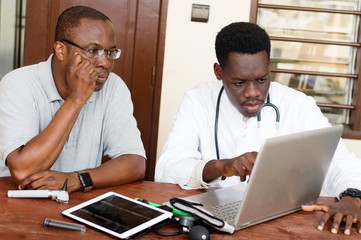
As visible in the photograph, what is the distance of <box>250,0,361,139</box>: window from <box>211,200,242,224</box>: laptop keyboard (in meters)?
1.95

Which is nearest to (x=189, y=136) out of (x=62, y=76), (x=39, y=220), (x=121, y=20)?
(x=62, y=76)

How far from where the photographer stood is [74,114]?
1722 mm

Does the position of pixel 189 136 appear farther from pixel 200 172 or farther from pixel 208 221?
pixel 208 221

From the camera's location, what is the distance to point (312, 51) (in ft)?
10.6

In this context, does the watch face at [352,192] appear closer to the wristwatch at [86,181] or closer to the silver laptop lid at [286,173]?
the silver laptop lid at [286,173]

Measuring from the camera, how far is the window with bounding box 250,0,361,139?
319 cm

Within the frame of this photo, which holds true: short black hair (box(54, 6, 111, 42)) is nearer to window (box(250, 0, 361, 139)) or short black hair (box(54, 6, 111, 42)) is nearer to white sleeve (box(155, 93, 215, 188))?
white sleeve (box(155, 93, 215, 188))

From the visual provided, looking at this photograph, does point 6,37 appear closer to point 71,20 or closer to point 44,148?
point 71,20

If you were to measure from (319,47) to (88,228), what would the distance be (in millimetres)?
2492

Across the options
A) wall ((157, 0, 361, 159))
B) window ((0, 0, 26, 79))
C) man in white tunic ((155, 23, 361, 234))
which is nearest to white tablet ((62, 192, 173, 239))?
man in white tunic ((155, 23, 361, 234))

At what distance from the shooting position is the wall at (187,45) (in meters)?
3.10

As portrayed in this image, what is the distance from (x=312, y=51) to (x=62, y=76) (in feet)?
6.49

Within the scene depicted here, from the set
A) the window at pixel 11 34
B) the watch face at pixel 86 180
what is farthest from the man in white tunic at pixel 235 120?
the window at pixel 11 34

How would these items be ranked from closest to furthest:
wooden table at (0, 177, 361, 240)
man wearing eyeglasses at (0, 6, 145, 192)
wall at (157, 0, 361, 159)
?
wooden table at (0, 177, 361, 240) < man wearing eyeglasses at (0, 6, 145, 192) < wall at (157, 0, 361, 159)
